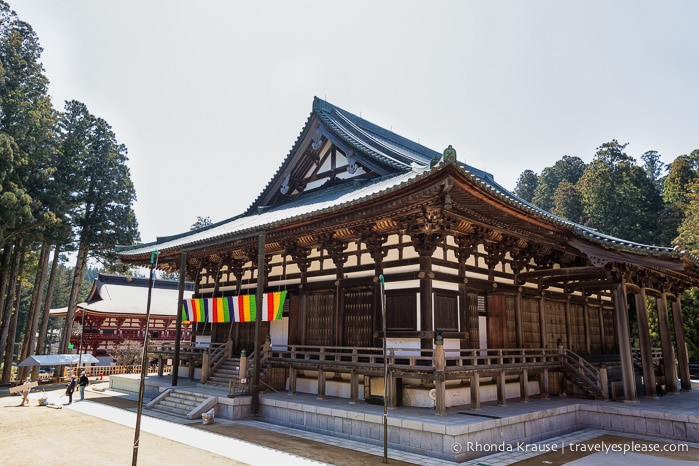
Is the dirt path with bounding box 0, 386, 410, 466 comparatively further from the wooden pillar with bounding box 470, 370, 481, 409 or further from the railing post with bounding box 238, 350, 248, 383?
the wooden pillar with bounding box 470, 370, 481, 409

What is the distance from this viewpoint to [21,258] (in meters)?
25.9

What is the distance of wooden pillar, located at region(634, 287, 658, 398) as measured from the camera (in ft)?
51.6

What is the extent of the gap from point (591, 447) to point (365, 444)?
5.80 m

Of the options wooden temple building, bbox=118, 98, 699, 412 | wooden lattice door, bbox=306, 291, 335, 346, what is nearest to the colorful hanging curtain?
wooden temple building, bbox=118, 98, 699, 412

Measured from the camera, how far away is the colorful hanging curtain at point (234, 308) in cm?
1609

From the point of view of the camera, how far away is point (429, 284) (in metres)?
13.2

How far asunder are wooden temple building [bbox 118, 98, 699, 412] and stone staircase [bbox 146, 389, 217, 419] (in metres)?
2.17

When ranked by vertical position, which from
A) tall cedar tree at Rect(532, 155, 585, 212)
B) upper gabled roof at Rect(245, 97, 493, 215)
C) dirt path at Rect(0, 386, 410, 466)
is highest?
tall cedar tree at Rect(532, 155, 585, 212)

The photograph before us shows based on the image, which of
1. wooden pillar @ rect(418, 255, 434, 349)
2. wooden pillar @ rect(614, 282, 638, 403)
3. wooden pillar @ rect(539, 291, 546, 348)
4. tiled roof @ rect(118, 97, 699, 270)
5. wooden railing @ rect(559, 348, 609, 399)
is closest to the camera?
wooden pillar @ rect(418, 255, 434, 349)

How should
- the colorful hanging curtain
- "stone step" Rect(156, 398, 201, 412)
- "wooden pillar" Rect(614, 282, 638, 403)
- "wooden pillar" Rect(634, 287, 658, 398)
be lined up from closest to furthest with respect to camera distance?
1. "wooden pillar" Rect(614, 282, 638, 403)
2. "stone step" Rect(156, 398, 201, 412)
3. "wooden pillar" Rect(634, 287, 658, 398)
4. the colorful hanging curtain

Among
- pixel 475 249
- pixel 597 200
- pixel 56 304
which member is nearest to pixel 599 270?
pixel 475 249

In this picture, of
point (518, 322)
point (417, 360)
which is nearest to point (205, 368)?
point (417, 360)

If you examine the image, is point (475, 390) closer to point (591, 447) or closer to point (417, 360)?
point (417, 360)

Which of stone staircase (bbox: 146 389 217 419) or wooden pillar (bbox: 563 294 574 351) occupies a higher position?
wooden pillar (bbox: 563 294 574 351)
